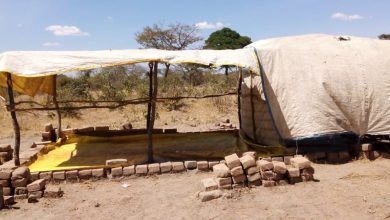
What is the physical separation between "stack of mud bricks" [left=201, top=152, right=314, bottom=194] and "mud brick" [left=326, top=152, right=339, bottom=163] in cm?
130

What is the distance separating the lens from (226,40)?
32625mm

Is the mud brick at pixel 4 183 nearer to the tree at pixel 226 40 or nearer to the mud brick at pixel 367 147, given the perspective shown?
the mud brick at pixel 367 147

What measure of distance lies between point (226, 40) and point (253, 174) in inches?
1080

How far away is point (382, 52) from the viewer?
7793mm

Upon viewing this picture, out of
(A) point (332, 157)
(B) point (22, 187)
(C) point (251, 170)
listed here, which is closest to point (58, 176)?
(B) point (22, 187)

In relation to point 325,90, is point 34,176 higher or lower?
lower

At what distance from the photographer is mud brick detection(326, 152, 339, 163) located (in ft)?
23.8

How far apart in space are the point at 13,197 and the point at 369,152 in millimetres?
5664

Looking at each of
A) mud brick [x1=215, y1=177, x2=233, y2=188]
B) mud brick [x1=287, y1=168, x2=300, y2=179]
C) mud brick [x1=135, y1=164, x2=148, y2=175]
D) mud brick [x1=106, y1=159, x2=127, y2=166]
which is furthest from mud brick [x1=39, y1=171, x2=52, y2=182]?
mud brick [x1=287, y1=168, x2=300, y2=179]

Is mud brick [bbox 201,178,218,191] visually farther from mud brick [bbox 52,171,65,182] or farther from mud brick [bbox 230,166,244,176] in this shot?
mud brick [bbox 52,171,65,182]

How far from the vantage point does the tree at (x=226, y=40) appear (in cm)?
3250

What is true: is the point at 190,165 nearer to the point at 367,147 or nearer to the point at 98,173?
the point at 98,173

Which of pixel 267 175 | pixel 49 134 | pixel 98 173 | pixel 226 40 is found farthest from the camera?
pixel 226 40

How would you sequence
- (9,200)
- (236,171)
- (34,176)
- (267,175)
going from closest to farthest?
(9,200) → (236,171) → (267,175) → (34,176)
